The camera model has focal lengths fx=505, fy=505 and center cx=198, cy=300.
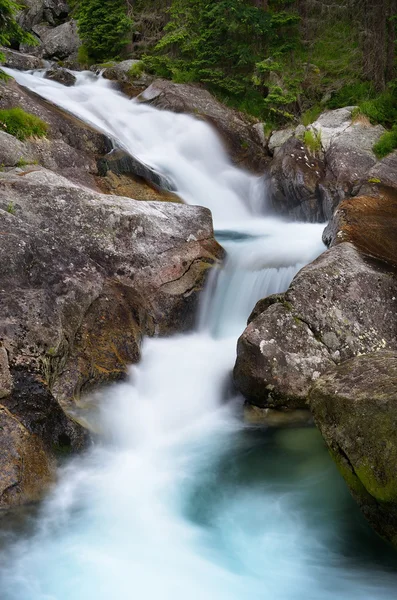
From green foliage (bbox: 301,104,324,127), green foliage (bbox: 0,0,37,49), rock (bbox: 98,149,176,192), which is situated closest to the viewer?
green foliage (bbox: 0,0,37,49)

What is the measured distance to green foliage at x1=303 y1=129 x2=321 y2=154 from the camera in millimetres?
12125

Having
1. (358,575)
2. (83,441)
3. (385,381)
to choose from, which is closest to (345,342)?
(385,381)

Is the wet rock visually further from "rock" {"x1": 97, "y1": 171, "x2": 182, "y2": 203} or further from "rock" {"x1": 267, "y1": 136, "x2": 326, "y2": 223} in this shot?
"rock" {"x1": 97, "y1": 171, "x2": 182, "y2": 203}

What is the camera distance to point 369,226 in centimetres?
777

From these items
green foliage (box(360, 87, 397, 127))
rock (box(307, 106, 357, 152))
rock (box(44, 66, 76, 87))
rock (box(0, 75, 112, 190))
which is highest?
green foliage (box(360, 87, 397, 127))

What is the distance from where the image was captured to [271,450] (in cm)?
556

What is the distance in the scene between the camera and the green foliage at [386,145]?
38.7 ft

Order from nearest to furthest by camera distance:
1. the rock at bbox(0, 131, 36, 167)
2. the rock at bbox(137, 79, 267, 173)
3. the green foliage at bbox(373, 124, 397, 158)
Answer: the rock at bbox(0, 131, 36, 167) < the green foliage at bbox(373, 124, 397, 158) < the rock at bbox(137, 79, 267, 173)

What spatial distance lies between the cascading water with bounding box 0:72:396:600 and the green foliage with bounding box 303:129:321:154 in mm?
5121

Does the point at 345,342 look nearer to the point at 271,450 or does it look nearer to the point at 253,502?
the point at 271,450

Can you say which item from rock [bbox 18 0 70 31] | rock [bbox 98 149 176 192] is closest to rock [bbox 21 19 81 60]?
A: rock [bbox 18 0 70 31]

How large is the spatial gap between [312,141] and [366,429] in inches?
386

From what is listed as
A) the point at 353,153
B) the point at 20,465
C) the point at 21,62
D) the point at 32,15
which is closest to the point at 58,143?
the point at 353,153

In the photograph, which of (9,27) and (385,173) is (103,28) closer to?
(9,27)
